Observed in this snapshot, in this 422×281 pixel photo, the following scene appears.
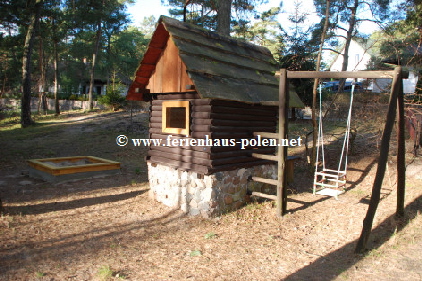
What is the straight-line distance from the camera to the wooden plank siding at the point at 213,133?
22.7 feet

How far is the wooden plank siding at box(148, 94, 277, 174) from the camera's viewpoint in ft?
22.7

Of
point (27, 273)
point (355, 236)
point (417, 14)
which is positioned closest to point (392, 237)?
point (355, 236)

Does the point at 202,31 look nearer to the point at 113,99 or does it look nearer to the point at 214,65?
the point at 214,65

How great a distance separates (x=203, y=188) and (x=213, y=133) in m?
1.33

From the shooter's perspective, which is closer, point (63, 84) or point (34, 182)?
point (34, 182)

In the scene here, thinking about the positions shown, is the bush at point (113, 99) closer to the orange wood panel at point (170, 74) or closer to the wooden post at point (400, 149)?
the orange wood panel at point (170, 74)

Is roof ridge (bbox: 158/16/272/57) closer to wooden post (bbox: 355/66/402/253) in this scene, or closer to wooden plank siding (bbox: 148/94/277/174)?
wooden plank siding (bbox: 148/94/277/174)

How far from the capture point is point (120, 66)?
39.2 meters

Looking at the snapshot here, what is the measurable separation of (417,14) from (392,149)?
7.56 metres

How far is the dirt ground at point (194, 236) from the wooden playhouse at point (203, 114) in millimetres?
600

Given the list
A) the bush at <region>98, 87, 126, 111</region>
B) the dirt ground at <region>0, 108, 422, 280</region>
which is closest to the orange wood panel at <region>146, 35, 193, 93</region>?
the dirt ground at <region>0, 108, 422, 280</region>

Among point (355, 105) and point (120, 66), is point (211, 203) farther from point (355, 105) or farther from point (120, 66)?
point (120, 66)
